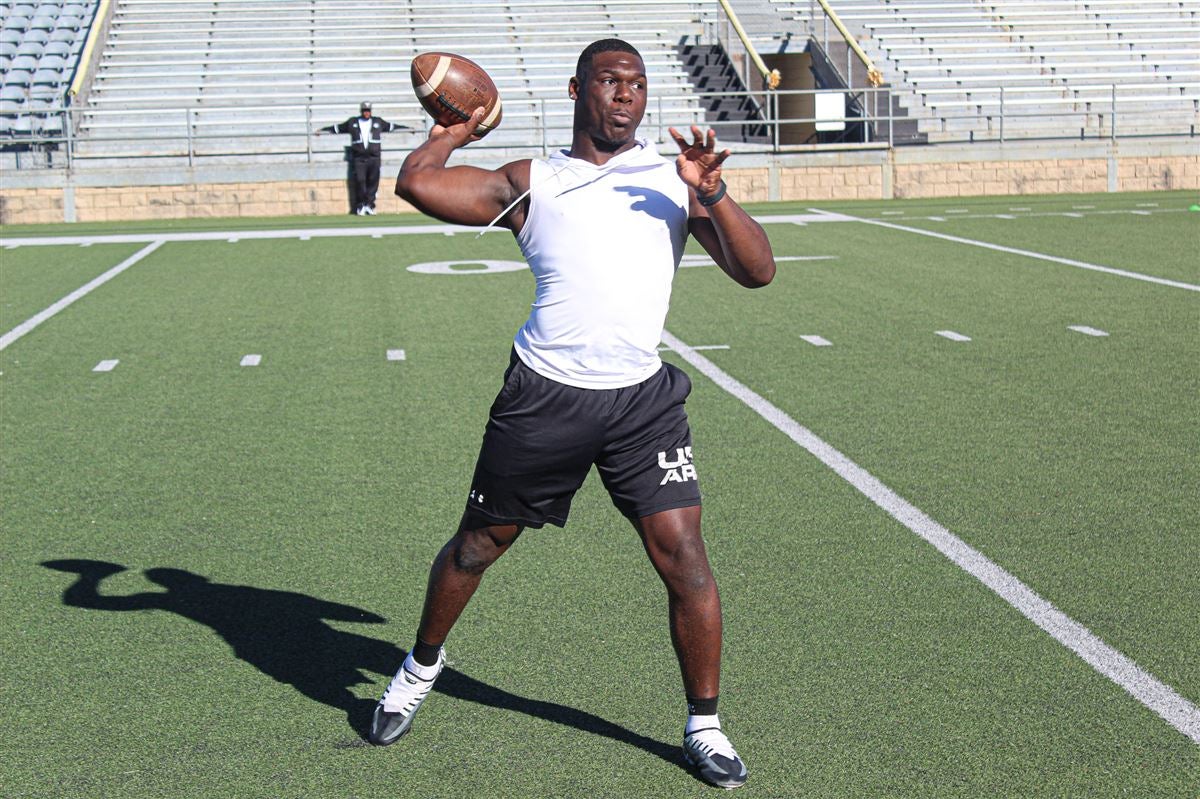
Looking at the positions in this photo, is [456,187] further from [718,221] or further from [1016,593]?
[1016,593]

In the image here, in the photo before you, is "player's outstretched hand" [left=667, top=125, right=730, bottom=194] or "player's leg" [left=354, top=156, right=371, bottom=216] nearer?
"player's outstretched hand" [left=667, top=125, right=730, bottom=194]

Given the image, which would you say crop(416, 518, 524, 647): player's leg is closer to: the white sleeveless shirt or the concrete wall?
the white sleeveless shirt

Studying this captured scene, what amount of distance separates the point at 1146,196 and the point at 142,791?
23.0 m

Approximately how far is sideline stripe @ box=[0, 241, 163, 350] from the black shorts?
764 centimetres

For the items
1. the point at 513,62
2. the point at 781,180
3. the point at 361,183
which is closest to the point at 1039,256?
the point at 781,180

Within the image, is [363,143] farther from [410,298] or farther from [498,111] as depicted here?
[498,111]

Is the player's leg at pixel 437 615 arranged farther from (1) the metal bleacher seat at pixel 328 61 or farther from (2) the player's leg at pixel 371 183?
(1) the metal bleacher seat at pixel 328 61

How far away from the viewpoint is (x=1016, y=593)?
4727 mm

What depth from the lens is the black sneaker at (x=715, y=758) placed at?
3.41 meters

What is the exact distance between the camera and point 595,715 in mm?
3861

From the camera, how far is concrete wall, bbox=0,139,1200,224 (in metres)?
23.9

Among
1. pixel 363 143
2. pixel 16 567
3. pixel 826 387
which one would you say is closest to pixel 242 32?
pixel 363 143

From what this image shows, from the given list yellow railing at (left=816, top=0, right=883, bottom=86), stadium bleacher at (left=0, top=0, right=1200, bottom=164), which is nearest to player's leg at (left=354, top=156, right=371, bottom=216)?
stadium bleacher at (left=0, top=0, right=1200, bottom=164)

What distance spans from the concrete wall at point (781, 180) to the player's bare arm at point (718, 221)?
21.1 metres
